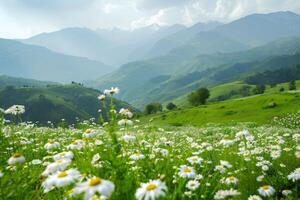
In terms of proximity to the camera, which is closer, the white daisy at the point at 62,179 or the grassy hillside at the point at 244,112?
the white daisy at the point at 62,179

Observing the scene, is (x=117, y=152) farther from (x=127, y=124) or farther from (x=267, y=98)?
(x=267, y=98)

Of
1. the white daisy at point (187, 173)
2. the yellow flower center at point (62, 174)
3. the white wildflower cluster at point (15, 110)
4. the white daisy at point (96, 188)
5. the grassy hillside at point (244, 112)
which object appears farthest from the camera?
the grassy hillside at point (244, 112)

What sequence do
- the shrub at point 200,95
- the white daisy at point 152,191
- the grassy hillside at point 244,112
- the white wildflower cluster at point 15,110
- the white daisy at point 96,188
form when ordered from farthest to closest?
the shrub at point 200,95
the grassy hillside at point 244,112
the white wildflower cluster at point 15,110
the white daisy at point 152,191
the white daisy at point 96,188

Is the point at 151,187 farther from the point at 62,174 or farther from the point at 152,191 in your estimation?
the point at 62,174

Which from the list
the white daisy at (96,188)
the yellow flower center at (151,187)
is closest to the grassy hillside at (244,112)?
the yellow flower center at (151,187)

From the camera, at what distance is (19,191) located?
4992 millimetres

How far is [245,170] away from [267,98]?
82630 millimetres

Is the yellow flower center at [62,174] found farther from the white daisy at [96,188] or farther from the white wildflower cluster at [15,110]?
the white wildflower cluster at [15,110]

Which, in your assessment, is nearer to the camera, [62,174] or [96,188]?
[96,188]

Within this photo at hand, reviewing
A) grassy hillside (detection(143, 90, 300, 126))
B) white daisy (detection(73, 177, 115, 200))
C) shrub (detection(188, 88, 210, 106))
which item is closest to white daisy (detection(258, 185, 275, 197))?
white daisy (detection(73, 177, 115, 200))

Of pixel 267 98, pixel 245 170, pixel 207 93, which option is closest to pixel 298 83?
pixel 207 93

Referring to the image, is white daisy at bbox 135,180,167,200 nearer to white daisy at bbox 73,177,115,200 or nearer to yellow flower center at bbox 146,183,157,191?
yellow flower center at bbox 146,183,157,191

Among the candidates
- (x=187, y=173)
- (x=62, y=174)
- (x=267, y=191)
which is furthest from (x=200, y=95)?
(x=62, y=174)

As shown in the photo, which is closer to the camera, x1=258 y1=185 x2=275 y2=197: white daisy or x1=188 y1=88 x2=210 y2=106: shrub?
x1=258 y1=185 x2=275 y2=197: white daisy
